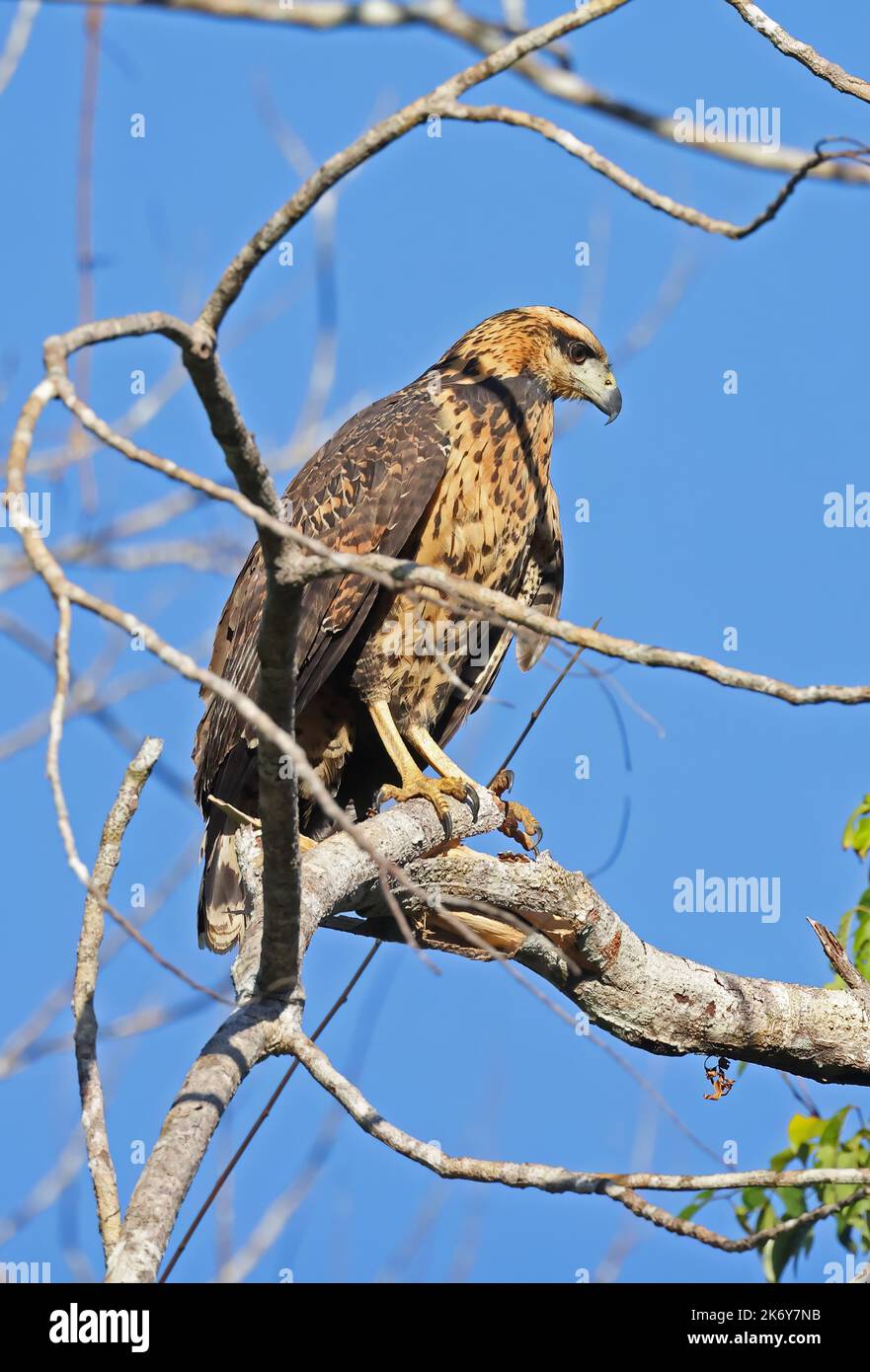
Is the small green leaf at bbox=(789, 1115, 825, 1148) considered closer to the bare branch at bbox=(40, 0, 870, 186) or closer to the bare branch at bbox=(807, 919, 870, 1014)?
the bare branch at bbox=(807, 919, 870, 1014)

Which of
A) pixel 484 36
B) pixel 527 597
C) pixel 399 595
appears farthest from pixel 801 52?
pixel 527 597

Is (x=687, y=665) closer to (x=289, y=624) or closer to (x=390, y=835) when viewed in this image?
(x=289, y=624)

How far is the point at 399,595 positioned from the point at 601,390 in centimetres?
130

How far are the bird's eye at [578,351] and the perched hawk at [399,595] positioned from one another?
13mm

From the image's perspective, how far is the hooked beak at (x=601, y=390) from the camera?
18.3 ft

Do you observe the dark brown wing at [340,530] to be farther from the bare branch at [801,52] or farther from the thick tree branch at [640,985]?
the bare branch at [801,52]

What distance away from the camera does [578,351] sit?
5.61 meters

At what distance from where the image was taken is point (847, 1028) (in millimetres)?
4273

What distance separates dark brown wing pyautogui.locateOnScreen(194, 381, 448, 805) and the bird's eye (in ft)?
2.13

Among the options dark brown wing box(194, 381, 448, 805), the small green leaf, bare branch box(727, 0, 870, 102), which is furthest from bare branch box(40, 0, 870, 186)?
the small green leaf

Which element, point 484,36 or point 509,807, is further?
point 509,807

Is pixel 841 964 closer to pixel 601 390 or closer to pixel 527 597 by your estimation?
pixel 527 597

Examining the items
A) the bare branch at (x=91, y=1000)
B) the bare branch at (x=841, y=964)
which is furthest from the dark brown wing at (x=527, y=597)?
the bare branch at (x=91, y=1000)
